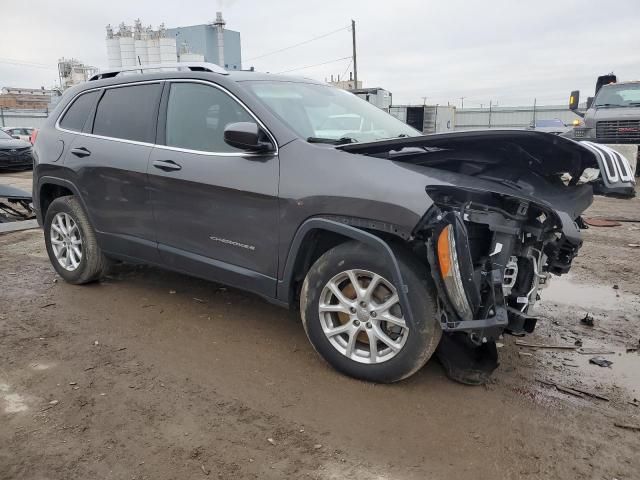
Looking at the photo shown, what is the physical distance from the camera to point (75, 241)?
487cm

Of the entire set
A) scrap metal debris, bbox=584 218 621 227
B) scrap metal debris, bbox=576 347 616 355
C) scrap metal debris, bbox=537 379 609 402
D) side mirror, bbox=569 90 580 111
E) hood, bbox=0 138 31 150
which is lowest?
scrap metal debris, bbox=537 379 609 402

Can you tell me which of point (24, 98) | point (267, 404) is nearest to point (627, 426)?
point (267, 404)

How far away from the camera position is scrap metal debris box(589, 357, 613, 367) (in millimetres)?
3480

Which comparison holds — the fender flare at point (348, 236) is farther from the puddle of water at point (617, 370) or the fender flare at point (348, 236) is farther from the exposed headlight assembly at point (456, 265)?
the puddle of water at point (617, 370)

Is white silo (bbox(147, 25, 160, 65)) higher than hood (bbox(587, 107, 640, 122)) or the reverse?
higher

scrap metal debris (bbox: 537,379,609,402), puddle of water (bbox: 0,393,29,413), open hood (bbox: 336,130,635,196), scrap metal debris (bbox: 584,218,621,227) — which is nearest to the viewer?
open hood (bbox: 336,130,635,196)

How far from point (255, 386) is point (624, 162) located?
100 inches

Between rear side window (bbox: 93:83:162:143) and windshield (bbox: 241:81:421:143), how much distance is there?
0.95 metres

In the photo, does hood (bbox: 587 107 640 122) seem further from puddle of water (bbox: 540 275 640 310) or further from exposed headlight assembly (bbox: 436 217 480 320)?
exposed headlight assembly (bbox: 436 217 480 320)

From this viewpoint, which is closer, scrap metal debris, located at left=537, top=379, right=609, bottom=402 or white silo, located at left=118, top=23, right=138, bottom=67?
scrap metal debris, located at left=537, top=379, right=609, bottom=402

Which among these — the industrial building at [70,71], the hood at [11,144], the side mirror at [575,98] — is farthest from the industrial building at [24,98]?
the side mirror at [575,98]

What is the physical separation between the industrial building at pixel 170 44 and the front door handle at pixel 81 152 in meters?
27.9

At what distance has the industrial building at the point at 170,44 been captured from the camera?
31.9 meters

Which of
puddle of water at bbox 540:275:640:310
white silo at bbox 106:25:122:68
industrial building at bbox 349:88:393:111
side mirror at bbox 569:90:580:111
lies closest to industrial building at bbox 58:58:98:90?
white silo at bbox 106:25:122:68
